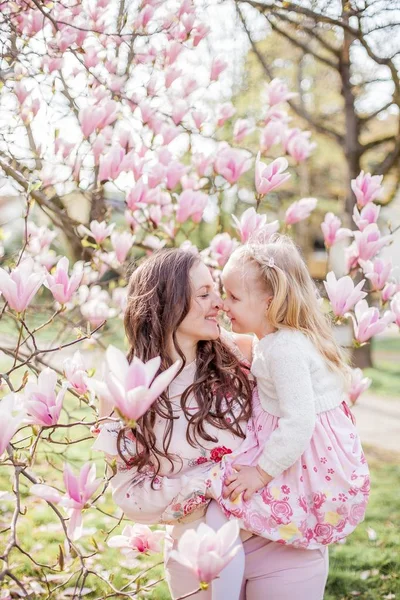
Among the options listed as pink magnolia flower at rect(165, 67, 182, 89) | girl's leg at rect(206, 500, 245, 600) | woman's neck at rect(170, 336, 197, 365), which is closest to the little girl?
girl's leg at rect(206, 500, 245, 600)

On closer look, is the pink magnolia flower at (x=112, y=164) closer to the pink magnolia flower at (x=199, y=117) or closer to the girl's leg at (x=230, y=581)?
the pink magnolia flower at (x=199, y=117)

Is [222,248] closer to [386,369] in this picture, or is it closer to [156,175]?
[156,175]

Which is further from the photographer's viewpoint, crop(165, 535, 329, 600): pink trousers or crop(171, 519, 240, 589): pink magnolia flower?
crop(165, 535, 329, 600): pink trousers

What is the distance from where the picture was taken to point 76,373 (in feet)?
7.02

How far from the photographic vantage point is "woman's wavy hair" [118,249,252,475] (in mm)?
2078

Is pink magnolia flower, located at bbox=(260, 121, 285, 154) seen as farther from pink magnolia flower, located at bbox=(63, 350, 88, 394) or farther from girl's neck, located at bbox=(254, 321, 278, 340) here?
pink magnolia flower, located at bbox=(63, 350, 88, 394)

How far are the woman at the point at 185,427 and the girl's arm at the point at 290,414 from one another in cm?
18

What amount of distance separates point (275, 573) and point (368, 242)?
1.25 meters

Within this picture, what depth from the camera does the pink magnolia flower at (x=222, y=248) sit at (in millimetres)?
2959

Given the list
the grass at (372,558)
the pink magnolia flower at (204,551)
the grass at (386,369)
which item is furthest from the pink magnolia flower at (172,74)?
the grass at (386,369)

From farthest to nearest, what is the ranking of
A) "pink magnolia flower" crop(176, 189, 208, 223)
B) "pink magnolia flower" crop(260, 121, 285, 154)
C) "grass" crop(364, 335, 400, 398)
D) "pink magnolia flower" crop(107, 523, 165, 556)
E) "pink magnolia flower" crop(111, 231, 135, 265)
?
"grass" crop(364, 335, 400, 398), "pink magnolia flower" crop(260, 121, 285, 154), "pink magnolia flower" crop(176, 189, 208, 223), "pink magnolia flower" crop(111, 231, 135, 265), "pink magnolia flower" crop(107, 523, 165, 556)

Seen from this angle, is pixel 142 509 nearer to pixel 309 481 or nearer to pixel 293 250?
pixel 309 481

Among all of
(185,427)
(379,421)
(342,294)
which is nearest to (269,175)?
(342,294)

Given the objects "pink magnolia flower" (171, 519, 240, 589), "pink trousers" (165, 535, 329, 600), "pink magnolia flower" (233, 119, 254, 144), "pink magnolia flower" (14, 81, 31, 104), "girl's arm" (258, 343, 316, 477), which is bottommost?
"pink trousers" (165, 535, 329, 600)
